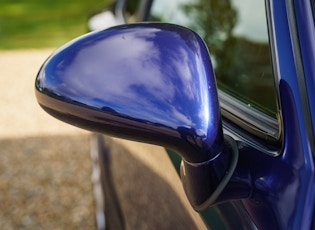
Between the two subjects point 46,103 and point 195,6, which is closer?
point 46,103

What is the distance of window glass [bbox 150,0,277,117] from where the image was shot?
4.93 ft

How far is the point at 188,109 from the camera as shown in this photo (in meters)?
1.02

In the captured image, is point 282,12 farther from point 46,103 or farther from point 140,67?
point 46,103

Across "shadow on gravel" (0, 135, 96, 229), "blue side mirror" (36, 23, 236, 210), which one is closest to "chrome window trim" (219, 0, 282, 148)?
"blue side mirror" (36, 23, 236, 210)

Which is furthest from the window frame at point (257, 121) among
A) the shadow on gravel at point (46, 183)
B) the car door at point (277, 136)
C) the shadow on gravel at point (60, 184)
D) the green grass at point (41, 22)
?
the green grass at point (41, 22)

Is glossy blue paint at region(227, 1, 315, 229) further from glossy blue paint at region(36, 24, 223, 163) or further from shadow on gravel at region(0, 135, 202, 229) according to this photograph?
shadow on gravel at region(0, 135, 202, 229)

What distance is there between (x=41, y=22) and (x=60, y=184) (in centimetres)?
465

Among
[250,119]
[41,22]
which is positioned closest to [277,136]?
[250,119]

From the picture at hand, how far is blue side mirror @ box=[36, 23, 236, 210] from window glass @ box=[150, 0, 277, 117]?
31cm

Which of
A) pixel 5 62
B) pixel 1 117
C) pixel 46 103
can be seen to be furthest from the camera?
pixel 5 62

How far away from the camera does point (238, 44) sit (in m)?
1.75

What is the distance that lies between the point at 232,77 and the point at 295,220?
0.76 meters

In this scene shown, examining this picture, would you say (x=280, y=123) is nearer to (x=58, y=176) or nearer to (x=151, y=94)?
(x=151, y=94)

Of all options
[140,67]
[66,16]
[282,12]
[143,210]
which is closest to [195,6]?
[143,210]
